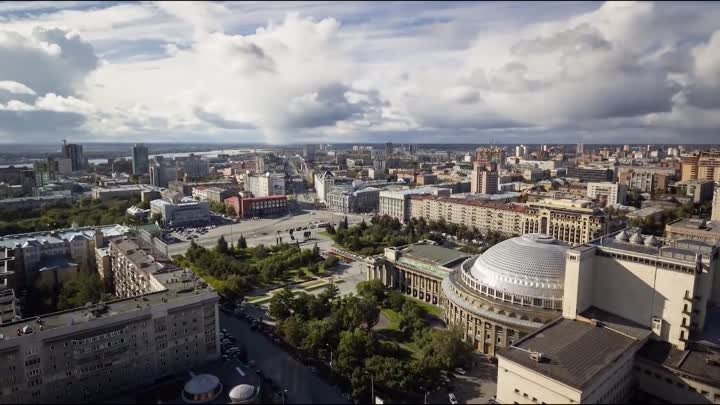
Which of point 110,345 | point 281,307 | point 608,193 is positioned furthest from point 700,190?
point 110,345

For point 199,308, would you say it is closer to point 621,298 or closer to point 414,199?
point 621,298

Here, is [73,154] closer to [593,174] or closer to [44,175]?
[44,175]

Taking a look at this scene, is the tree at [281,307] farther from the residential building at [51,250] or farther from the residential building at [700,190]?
the residential building at [700,190]

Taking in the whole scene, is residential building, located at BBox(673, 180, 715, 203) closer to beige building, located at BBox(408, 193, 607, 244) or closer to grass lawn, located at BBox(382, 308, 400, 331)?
beige building, located at BBox(408, 193, 607, 244)

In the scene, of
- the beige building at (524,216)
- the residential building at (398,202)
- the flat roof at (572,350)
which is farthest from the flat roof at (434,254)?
the residential building at (398,202)

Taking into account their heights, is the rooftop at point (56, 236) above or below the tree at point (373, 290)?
above

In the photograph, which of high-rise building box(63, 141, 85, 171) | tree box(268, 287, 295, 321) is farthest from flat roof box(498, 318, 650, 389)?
high-rise building box(63, 141, 85, 171)
